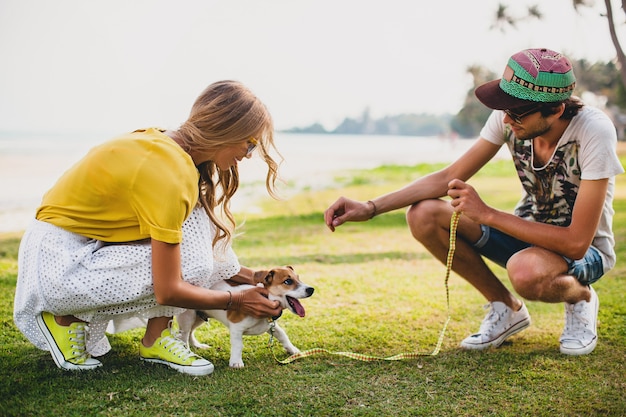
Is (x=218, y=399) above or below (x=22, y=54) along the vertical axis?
above

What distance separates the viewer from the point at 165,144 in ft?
8.57

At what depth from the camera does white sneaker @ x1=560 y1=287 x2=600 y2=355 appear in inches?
125

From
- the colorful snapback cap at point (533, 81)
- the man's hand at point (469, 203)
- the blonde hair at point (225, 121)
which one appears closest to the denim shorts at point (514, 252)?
the man's hand at point (469, 203)

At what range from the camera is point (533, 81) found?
9.59 feet

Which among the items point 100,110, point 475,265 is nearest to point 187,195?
point 475,265

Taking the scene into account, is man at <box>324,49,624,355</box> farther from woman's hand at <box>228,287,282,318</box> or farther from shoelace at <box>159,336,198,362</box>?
shoelace at <box>159,336,198,362</box>

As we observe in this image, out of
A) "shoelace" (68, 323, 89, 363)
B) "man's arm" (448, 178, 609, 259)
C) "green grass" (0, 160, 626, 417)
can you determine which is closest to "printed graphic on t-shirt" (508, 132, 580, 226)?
"man's arm" (448, 178, 609, 259)

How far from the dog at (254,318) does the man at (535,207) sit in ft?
1.39

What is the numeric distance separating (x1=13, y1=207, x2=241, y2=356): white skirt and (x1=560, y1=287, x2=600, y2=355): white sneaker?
6.15 feet

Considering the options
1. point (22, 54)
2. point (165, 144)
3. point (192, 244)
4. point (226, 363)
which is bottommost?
point (22, 54)

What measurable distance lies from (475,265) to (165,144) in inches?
71.5

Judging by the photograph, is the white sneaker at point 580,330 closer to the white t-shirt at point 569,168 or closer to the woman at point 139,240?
the white t-shirt at point 569,168

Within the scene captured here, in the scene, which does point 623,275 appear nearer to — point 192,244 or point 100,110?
point 192,244

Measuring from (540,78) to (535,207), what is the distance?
0.79 meters
